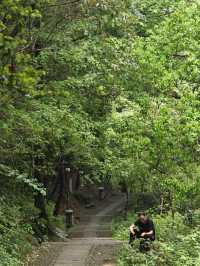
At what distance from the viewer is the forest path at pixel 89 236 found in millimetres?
15953

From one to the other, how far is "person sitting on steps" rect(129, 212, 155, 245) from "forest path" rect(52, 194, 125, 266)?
1.63 meters

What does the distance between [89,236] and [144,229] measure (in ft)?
42.8

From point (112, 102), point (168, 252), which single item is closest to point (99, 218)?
point (112, 102)

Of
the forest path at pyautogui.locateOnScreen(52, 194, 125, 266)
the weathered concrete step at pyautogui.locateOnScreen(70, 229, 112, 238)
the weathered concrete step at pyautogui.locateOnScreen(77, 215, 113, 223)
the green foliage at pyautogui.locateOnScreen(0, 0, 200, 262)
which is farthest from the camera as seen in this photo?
the weathered concrete step at pyautogui.locateOnScreen(77, 215, 113, 223)

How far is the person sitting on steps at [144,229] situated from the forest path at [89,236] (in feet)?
5.33

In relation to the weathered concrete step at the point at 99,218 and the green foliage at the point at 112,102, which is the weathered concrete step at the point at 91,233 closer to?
the weathered concrete step at the point at 99,218

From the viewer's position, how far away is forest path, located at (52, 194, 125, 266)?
16.0 m

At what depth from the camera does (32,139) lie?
16.0 m

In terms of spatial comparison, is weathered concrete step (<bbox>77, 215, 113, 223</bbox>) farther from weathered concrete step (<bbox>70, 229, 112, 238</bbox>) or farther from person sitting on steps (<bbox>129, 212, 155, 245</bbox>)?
person sitting on steps (<bbox>129, 212, 155, 245</bbox>)

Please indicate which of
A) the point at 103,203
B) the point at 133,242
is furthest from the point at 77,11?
the point at 103,203

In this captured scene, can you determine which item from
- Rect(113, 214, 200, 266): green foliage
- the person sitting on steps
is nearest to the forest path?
Rect(113, 214, 200, 266): green foliage

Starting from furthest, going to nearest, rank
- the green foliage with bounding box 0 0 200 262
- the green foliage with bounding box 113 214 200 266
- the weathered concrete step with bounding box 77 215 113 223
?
the weathered concrete step with bounding box 77 215 113 223 < the green foliage with bounding box 0 0 200 262 < the green foliage with bounding box 113 214 200 266

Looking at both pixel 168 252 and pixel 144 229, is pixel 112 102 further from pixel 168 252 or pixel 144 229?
pixel 168 252

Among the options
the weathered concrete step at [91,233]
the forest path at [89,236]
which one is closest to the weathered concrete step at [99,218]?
the forest path at [89,236]
